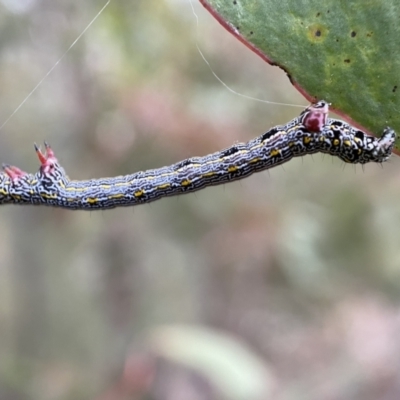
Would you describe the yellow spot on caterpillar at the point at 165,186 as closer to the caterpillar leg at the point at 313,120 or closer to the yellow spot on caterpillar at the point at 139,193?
the yellow spot on caterpillar at the point at 139,193

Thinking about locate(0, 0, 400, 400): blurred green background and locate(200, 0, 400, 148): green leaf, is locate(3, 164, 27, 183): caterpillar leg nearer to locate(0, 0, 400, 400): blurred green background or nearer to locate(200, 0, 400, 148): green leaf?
locate(0, 0, 400, 400): blurred green background

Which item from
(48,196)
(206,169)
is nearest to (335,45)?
(206,169)

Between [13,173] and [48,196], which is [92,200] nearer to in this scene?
[48,196]

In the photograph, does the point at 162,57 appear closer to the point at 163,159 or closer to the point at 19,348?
the point at 163,159

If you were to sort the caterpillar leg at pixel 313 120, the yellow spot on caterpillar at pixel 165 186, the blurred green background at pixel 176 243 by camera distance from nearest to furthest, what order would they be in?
the caterpillar leg at pixel 313 120 → the yellow spot on caterpillar at pixel 165 186 → the blurred green background at pixel 176 243

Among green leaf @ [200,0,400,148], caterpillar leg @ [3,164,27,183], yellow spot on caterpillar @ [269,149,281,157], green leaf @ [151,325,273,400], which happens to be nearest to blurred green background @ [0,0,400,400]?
green leaf @ [151,325,273,400]

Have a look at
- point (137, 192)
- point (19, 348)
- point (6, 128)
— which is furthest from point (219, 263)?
point (137, 192)

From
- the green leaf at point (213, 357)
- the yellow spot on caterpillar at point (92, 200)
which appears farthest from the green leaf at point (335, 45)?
the green leaf at point (213, 357)
